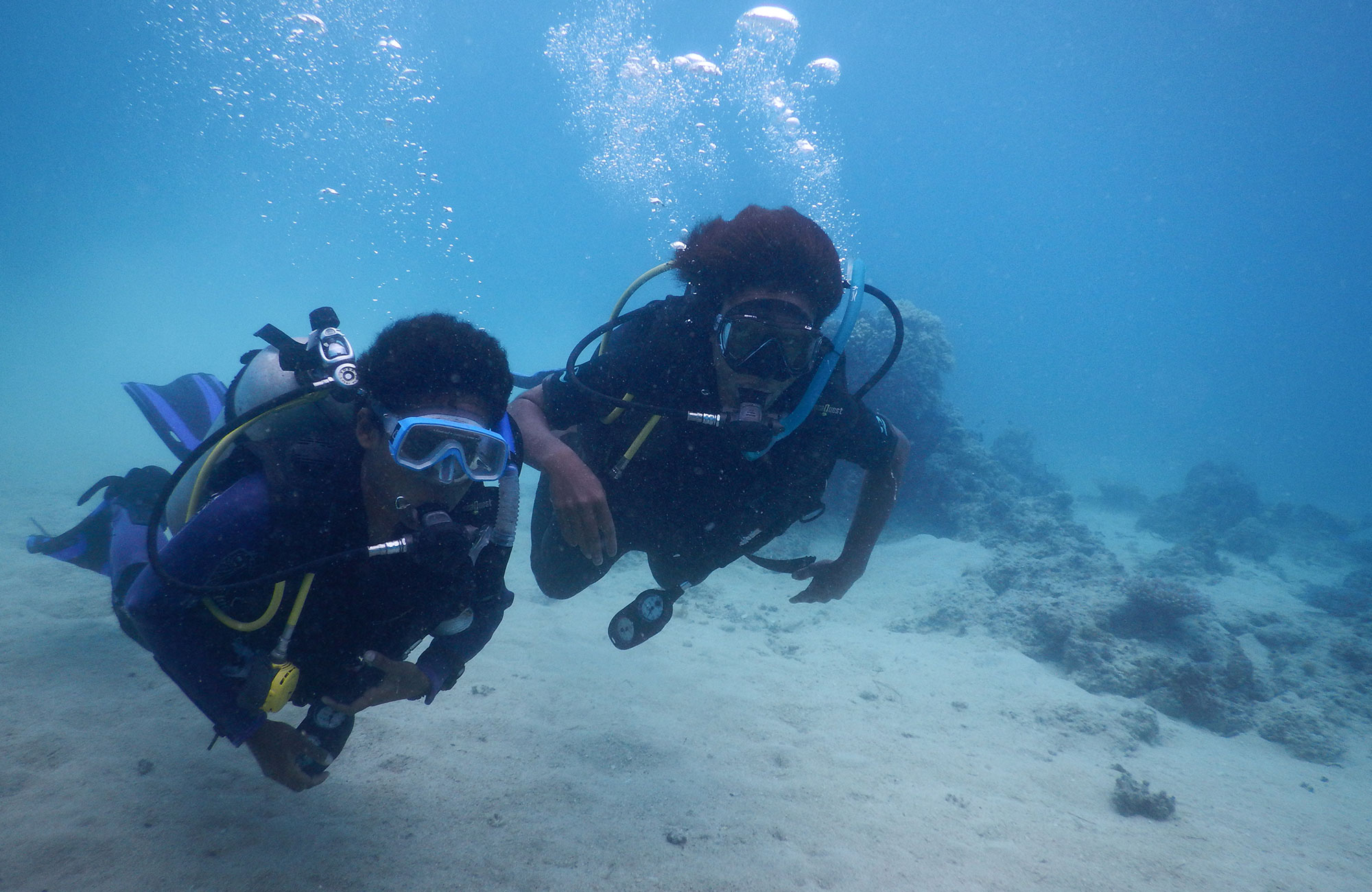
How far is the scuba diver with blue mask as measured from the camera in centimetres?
220

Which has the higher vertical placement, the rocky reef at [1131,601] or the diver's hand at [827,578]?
the rocky reef at [1131,601]

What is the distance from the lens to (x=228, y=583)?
215cm

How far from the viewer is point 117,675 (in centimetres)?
383

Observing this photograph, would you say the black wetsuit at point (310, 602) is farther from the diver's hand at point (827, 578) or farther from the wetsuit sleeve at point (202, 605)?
the diver's hand at point (827, 578)

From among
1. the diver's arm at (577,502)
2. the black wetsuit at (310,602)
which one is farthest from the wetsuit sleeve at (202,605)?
the diver's arm at (577,502)

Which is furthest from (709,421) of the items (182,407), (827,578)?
(182,407)

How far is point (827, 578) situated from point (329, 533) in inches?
118

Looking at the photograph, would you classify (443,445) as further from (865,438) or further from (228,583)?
(865,438)

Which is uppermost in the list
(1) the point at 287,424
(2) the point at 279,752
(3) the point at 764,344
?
(3) the point at 764,344

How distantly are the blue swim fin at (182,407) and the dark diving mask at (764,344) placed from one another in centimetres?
403

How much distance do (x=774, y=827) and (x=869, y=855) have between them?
0.57 m

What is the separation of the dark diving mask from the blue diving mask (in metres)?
1.33

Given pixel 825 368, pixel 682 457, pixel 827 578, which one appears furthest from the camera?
pixel 827 578

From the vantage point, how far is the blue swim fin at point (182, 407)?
439 cm
